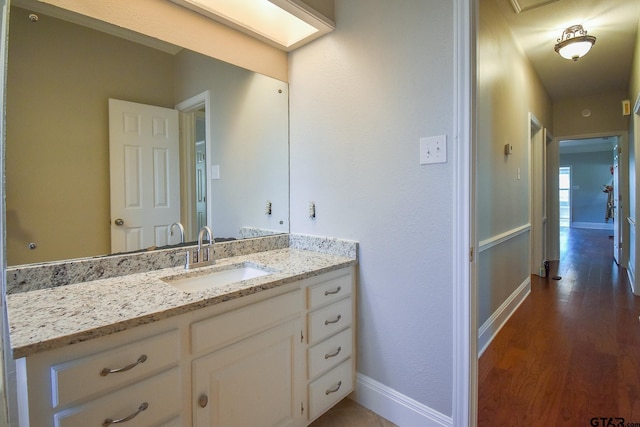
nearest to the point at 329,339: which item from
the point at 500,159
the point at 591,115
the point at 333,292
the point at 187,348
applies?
the point at 333,292

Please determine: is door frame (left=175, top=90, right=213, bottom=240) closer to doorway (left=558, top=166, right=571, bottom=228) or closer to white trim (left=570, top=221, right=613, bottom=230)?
doorway (left=558, top=166, right=571, bottom=228)

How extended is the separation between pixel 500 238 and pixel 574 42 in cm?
186

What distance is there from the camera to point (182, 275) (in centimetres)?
141

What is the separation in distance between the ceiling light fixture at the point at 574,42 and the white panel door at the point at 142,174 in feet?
10.9

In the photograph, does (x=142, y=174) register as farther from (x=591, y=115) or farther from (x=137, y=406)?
(x=591, y=115)

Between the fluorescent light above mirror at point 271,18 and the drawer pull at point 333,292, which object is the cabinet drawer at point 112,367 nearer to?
the drawer pull at point 333,292

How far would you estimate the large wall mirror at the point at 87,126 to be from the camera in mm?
1174

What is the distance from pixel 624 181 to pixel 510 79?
2.99 metres

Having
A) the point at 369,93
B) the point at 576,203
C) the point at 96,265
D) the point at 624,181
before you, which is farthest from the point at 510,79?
the point at 576,203

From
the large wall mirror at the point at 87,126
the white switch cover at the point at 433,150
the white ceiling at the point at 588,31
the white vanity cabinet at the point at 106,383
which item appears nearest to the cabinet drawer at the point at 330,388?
the white vanity cabinet at the point at 106,383

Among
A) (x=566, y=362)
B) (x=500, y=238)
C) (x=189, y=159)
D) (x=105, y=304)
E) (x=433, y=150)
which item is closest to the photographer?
(x=105, y=304)

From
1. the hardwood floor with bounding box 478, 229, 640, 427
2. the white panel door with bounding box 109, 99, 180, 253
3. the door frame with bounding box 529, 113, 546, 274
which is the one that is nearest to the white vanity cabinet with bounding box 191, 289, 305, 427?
the white panel door with bounding box 109, 99, 180, 253

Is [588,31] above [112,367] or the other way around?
above

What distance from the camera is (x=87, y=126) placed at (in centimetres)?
134
